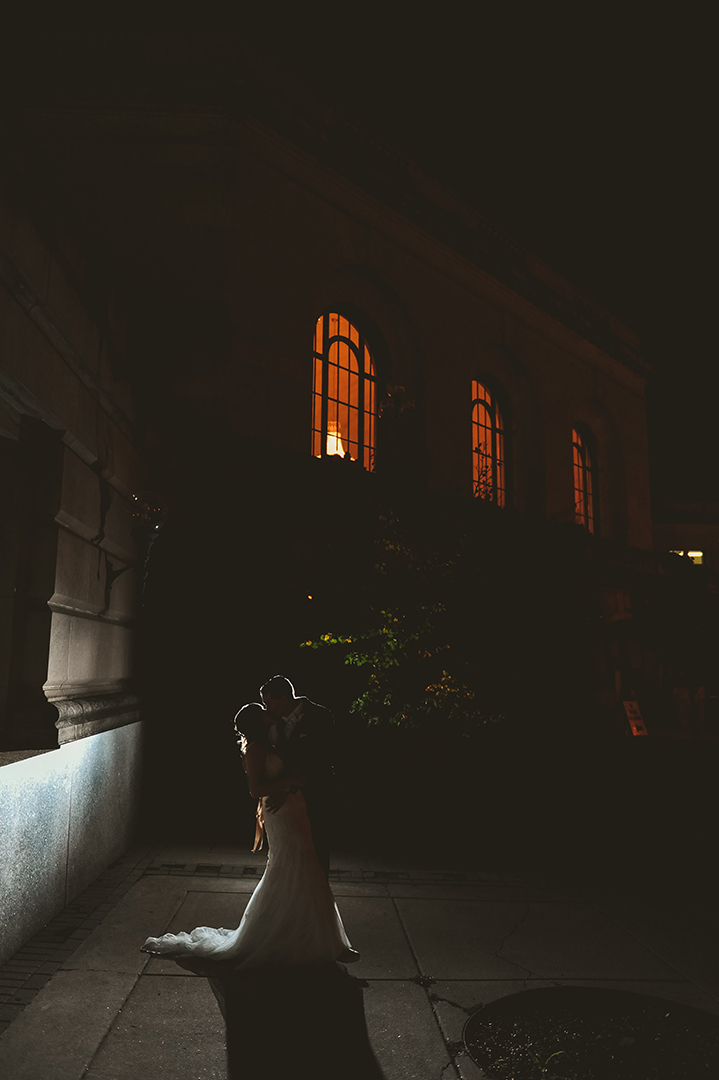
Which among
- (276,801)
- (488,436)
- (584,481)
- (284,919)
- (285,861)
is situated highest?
(488,436)

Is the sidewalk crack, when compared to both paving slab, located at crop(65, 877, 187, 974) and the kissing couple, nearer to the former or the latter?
the kissing couple

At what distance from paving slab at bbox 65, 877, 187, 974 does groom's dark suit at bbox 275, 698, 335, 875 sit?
1.53m

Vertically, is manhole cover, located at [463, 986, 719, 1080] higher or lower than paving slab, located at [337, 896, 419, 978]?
higher

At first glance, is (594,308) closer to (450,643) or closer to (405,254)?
(405,254)

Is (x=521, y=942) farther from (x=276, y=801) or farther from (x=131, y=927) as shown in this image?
(x=131, y=927)

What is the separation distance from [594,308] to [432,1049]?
2030cm

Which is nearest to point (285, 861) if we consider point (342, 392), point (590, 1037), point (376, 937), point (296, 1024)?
point (296, 1024)

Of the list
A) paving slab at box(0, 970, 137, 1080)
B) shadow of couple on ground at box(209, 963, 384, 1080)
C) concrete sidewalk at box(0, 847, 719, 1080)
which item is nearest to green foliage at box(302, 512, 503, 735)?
concrete sidewalk at box(0, 847, 719, 1080)

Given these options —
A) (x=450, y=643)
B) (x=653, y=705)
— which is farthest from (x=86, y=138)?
(x=653, y=705)

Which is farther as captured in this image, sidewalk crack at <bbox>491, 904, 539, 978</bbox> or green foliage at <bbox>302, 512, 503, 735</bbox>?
green foliage at <bbox>302, 512, 503, 735</bbox>

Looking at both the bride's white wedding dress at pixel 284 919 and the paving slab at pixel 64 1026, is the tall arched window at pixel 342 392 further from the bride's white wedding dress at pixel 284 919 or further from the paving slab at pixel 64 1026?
the paving slab at pixel 64 1026

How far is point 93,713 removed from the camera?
7.20 m

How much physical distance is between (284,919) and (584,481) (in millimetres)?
17324

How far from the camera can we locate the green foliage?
31.2 ft
